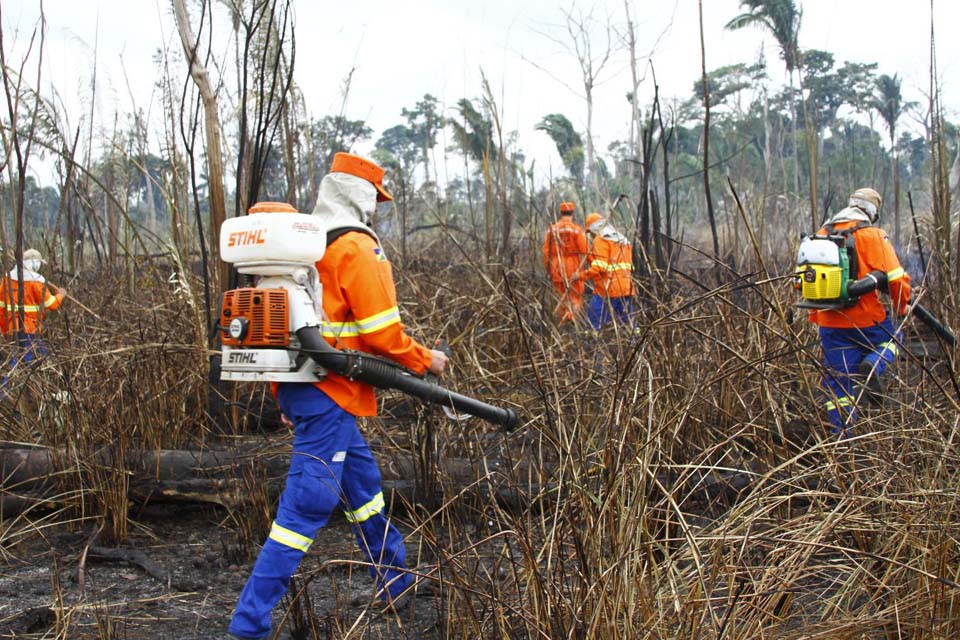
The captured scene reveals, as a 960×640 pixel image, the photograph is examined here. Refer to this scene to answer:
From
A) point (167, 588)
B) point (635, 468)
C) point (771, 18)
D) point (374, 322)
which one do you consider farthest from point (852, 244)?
point (771, 18)

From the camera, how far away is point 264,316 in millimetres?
2941

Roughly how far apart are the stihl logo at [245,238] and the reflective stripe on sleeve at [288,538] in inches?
37.5

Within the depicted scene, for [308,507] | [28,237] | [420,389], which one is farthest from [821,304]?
[28,237]

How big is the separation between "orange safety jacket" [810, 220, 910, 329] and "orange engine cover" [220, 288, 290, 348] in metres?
3.36

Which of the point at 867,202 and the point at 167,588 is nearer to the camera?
the point at 167,588

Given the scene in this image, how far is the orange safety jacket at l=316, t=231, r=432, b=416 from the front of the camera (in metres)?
3.10

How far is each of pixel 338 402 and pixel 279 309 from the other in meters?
0.39

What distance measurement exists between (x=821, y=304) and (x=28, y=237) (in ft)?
19.7

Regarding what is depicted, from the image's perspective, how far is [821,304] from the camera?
5035 millimetres

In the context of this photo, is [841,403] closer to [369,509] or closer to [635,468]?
[635,468]

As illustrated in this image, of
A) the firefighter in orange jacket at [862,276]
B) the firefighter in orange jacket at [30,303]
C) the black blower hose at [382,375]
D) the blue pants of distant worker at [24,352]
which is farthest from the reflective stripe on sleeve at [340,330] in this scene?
the firefighter in orange jacket at [862,276]

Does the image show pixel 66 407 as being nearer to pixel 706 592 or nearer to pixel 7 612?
pixel 7 612

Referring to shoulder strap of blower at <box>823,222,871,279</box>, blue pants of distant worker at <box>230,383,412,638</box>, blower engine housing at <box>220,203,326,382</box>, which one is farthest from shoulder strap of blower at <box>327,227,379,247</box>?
shoulder strap of blower at <box>823,222,871,279</box>

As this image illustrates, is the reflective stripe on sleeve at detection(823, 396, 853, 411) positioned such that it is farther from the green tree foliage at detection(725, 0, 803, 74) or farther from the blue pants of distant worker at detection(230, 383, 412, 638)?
the green tree foliage at detection(725, 0, 803, 74)
